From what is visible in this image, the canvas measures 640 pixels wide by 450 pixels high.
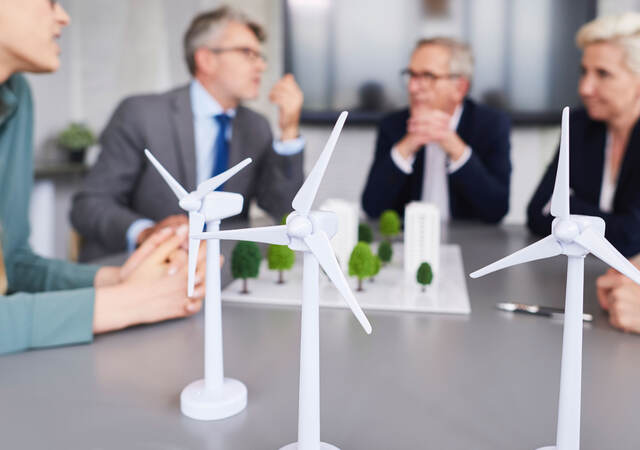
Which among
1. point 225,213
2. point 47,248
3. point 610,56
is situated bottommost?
point 47,248

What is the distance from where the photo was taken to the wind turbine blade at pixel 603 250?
686mm

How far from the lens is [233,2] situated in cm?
501

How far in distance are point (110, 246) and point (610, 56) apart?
225 cm

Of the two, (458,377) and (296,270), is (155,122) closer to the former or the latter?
(296,270)

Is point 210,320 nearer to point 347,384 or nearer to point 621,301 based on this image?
point 347,384

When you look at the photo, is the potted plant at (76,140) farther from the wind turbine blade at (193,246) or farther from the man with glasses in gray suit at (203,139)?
the wind turbine blade at (193,246)

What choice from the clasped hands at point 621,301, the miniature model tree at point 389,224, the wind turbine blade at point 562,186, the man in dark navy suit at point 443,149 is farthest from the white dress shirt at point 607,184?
the wind turbine blade at point 562,186

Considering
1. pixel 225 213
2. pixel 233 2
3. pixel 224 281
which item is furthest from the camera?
pixel 233 2

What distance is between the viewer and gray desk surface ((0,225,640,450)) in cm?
84

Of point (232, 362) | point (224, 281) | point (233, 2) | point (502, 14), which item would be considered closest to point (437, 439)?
point (232, 362)

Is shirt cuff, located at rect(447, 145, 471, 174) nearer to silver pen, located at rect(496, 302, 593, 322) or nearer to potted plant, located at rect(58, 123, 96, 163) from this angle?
silver pen, located at rect(496, 302, 593, 322)

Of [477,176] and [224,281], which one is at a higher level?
[477,176]

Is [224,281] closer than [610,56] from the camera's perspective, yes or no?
Yes

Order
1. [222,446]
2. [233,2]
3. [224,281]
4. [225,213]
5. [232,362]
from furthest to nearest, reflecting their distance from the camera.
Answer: [233,2], [224,281], [232,362], [225,213], [222,446]
